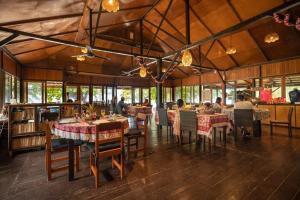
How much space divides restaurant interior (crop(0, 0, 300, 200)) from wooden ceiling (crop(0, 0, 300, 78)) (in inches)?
2.0

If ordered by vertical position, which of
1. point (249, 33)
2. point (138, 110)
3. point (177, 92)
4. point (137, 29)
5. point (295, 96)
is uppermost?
point (137, 29)

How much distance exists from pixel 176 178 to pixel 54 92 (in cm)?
923

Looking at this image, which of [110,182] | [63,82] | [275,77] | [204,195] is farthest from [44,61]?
[275,77]

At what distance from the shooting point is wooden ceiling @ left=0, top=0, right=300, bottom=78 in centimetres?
367

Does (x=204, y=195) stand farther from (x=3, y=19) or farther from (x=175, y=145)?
(x=3, y=19)

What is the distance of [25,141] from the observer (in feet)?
12.6

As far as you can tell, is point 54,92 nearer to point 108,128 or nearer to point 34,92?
point 34,92

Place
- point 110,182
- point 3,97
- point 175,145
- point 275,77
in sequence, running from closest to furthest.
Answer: point 110,182, point 175,145, point 3,97, point 275,77

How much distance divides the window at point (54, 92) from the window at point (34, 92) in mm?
380

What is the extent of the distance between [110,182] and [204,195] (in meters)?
1.33

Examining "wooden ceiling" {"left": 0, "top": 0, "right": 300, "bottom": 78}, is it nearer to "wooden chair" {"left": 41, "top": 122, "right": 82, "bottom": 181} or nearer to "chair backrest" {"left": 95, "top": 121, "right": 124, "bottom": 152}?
"wooden chair" {"left": 41, "top": 122, "right": 82, "bottom": 181}

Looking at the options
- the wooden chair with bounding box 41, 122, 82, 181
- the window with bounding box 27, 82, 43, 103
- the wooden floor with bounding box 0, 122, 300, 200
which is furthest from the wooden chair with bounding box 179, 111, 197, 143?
the window with bounding box 27, 82, 43, 103

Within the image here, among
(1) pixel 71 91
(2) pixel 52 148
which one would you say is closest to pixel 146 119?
(2) pixel 52 148

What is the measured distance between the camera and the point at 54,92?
9391 mm
